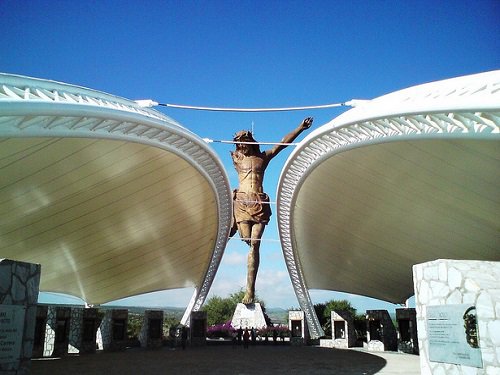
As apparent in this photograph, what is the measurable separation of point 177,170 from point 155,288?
15777mm

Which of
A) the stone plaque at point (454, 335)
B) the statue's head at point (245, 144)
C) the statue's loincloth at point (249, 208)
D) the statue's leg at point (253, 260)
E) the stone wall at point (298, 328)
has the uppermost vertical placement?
the statue's head at point (245, 144)

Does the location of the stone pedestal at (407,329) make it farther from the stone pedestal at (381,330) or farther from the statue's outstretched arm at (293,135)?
the statue's outstretched arm at (293,135)

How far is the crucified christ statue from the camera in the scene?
30312 millimetres

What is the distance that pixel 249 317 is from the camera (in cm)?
2764

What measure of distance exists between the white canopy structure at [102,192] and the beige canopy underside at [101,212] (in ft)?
0.14

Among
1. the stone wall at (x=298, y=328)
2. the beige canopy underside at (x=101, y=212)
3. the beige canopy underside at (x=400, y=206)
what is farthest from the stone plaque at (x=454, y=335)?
the stone wall at (x=298, y=328)

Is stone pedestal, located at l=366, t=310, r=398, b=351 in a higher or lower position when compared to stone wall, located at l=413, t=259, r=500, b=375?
lower

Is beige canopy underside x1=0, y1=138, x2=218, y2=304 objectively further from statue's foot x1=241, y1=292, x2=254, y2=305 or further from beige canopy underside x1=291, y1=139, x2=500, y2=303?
beige canopy underside x1=291, y1=139, x2=500, y2=303

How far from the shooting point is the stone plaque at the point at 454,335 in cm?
734

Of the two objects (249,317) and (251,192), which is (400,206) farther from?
(251,192)

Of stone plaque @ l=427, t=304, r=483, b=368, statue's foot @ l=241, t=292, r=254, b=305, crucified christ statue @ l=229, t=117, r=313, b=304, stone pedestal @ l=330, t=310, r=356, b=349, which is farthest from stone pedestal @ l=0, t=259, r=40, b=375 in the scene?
crucified christ statue @ l=229, t=117, r=313, b=304

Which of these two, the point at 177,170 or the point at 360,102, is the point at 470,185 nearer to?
the point at 360,102

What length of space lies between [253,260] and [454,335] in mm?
22259

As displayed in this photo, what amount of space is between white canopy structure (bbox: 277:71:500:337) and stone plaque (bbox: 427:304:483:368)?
3407 millimetres
